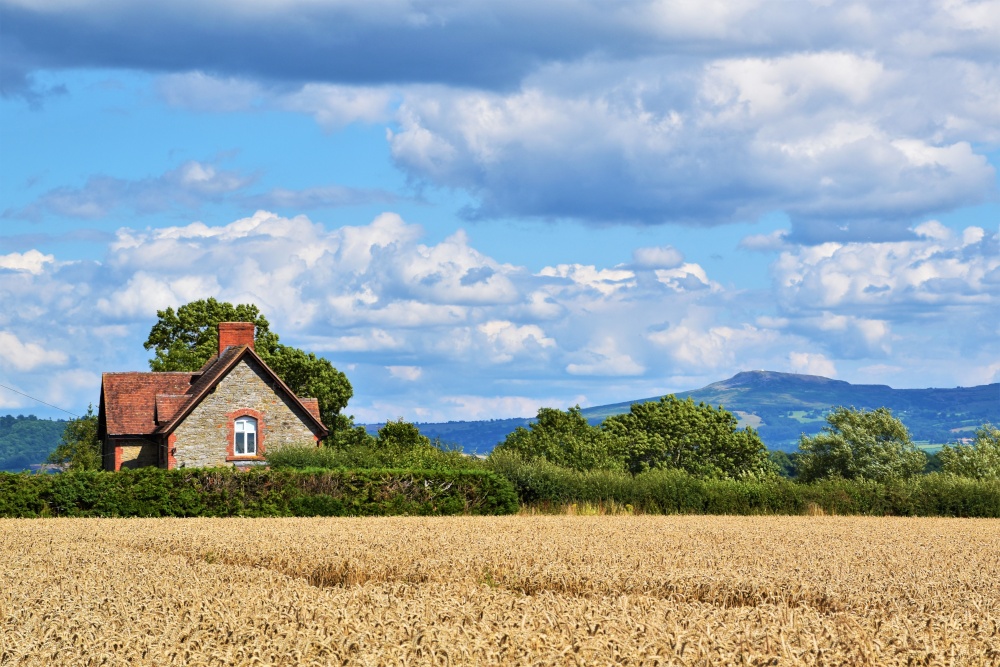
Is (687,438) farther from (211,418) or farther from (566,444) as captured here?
(211,418)

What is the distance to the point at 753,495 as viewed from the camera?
4466cm

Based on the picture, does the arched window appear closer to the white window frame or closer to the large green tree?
the white window frame

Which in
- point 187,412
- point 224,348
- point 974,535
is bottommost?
point 974,535

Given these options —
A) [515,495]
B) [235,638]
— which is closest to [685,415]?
[515,495]

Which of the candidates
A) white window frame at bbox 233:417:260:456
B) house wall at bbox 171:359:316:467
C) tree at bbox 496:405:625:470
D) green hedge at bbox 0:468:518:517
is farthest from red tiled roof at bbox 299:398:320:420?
green hedge at bbox 0:468:518:517

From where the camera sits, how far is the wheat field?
9.93 m

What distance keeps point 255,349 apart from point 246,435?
58.5ft

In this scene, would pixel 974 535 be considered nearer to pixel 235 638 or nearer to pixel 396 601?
pixel 396 601

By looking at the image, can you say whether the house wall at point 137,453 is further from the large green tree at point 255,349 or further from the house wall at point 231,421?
the large green tree at point 255,349

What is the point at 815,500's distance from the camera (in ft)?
148

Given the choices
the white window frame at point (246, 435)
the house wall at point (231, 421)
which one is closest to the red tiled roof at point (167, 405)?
the house wall at point (231, 421)

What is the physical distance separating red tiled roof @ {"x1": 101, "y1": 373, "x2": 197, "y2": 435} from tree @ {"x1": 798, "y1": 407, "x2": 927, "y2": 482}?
4689 centimetres

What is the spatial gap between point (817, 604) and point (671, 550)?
7305mm

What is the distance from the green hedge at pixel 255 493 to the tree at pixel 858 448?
45.7 m
